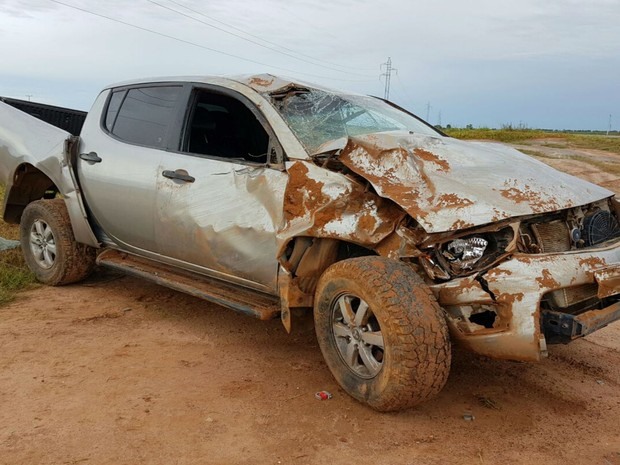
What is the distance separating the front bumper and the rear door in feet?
7.99

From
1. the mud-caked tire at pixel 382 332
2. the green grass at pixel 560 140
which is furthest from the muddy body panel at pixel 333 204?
the green grass at pixel 560 140

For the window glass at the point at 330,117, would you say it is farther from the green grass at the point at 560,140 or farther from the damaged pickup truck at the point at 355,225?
the green grass at the point at 560,140

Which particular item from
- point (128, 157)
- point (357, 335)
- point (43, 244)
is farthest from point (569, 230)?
point (43, 244)

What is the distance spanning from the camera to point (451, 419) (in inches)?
127

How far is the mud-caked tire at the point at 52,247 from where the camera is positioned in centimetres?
538

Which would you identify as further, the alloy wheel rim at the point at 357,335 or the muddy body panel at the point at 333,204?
the alloy wheel rim at the point at 357,335

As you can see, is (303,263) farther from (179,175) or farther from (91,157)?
(91,157)

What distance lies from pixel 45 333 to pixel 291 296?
2.08 m

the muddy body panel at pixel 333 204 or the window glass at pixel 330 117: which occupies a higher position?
the window glass at pixel 330 117

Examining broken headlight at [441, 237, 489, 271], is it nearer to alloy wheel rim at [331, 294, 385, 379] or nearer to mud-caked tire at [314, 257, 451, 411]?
mud-caked tire at [314, 257, 451, 411]

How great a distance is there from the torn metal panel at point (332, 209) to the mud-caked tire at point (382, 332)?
17cm

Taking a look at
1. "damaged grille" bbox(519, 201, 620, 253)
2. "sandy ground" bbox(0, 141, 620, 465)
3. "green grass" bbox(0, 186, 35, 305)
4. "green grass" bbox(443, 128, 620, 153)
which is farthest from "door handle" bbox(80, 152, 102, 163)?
"green grass" bbox(443, 128, 620, 153)

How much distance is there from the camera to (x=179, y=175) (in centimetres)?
416

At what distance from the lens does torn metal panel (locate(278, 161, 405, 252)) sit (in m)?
3.21
